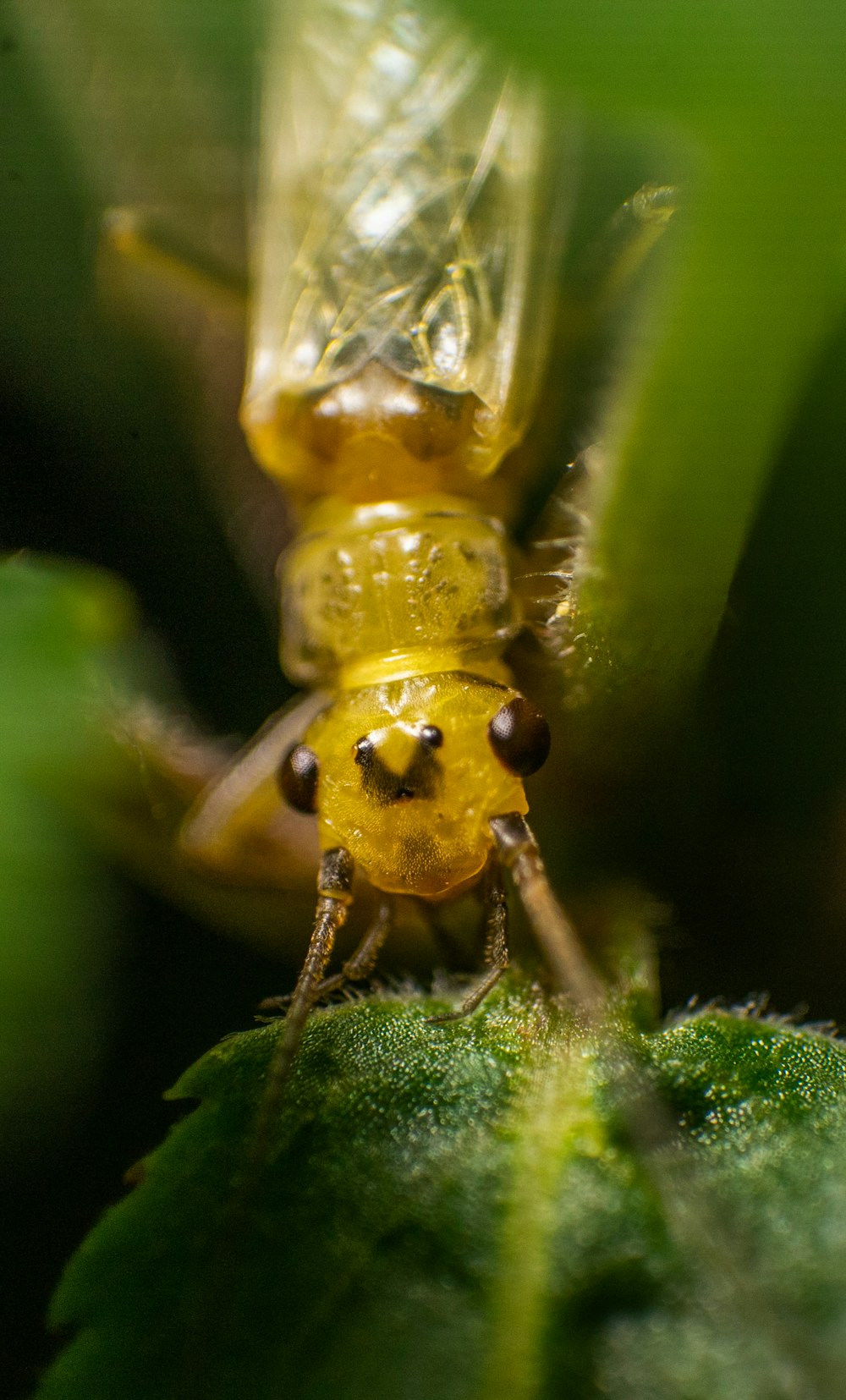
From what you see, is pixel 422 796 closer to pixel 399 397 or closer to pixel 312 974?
pixel 312 974

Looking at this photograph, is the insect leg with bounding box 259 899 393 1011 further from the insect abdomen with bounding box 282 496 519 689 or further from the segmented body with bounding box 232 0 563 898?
the insect abdomen with bounding box 282 496 519 689

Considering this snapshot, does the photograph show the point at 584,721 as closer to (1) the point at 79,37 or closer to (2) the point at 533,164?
(2) the point at 533,164

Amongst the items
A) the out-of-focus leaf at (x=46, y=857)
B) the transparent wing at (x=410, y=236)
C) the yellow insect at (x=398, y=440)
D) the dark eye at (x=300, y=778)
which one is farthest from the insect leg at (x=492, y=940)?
the transparent wing at (x=410, y=236)

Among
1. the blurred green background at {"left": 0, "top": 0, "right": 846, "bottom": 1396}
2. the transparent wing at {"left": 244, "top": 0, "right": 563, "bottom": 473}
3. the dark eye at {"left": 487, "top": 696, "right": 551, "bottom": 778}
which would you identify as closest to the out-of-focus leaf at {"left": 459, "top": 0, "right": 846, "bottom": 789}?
the blurred green background at {"left": 0, "top": 0, "right": 846, "bottom": 1396}

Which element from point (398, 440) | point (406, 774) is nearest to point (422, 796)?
point (406, 774)

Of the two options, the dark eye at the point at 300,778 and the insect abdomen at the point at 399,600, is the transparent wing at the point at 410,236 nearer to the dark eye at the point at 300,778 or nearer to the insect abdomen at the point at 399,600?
the insect abdomen at the point at 399,600
